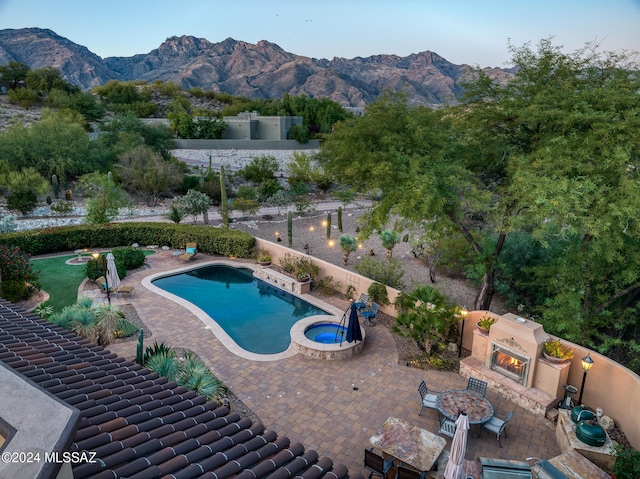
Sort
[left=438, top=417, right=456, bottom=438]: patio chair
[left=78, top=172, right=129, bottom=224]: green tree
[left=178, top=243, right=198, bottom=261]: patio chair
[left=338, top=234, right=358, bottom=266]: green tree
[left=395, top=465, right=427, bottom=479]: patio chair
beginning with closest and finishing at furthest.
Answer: [left=395, top=465, right=427, bottom=479]: patio chair, [left=438, top=417, right=456, bottom=438]: patio chair, [left=178, top=243, right=198, bottom=261]: patio chair, [left=338, top=234, right=358, bottom=266]: green tree, [left=78, top=172, right=129, bottom=224]: green tree

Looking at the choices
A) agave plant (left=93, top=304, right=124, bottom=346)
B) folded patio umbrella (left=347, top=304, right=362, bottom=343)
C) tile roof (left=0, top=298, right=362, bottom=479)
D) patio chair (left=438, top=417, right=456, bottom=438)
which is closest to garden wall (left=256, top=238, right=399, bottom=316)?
folded patio umbrella (left=347, top=304, right=362, bottom=343)

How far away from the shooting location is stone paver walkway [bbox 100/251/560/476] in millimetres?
9391

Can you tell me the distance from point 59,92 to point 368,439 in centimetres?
7035

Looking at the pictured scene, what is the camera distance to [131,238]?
23.5m

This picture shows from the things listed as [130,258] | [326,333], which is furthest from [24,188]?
[326,333]

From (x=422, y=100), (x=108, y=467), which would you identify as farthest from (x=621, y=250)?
(x=108, y=467)

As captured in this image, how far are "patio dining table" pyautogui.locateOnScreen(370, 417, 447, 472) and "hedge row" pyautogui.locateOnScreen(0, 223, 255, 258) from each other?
14.6m

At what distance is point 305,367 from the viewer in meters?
12.3

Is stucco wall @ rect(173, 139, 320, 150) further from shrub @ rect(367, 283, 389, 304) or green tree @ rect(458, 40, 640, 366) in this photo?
green tree @ rect(458, 40, 640, 366)

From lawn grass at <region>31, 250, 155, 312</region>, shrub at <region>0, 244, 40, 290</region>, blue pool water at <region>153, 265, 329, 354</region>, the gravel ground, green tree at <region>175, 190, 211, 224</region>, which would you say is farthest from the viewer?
green tree at <region>175, 190, 211, 224</region>

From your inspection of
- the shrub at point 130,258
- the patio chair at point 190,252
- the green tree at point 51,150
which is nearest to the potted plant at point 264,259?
the patio chair at point 190,252

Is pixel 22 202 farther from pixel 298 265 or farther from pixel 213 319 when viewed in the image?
pixel 298 265

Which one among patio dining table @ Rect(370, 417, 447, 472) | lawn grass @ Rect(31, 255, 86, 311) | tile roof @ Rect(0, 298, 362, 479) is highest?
tile roof @ Rect(0, 298, 362, 479)

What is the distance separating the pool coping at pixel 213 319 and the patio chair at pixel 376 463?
16.8ft
